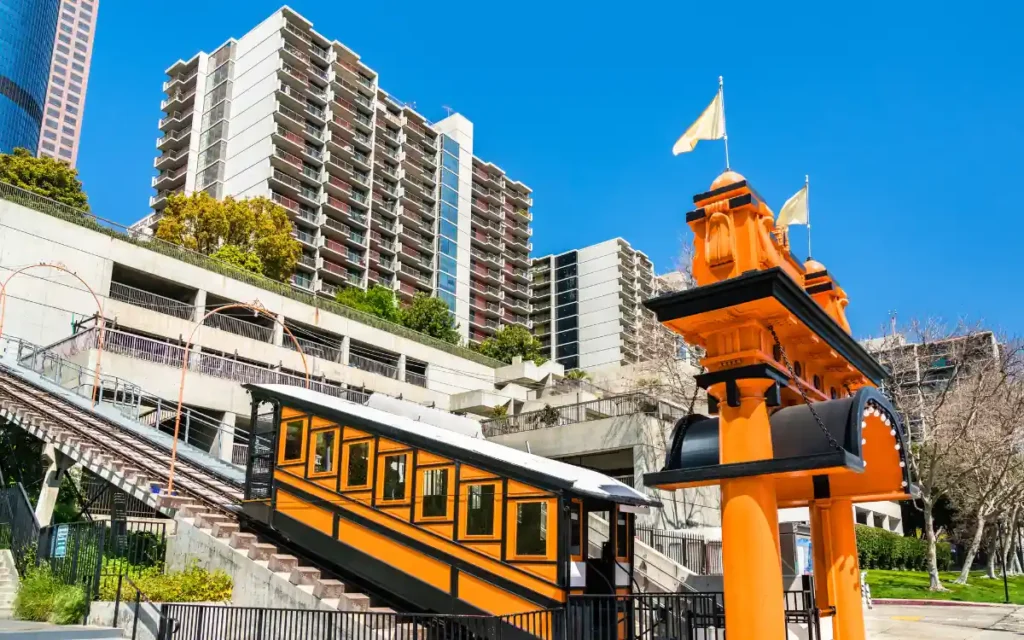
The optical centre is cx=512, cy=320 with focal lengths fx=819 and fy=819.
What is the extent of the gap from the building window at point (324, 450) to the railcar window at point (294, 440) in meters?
0.52

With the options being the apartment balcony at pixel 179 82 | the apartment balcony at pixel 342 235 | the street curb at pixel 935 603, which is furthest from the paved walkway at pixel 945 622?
the apartment balcony at pixel 179 82

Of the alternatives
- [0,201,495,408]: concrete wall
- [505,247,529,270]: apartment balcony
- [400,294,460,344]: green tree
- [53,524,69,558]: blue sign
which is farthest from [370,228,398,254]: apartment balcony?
[53,524,69,558]: blue sign

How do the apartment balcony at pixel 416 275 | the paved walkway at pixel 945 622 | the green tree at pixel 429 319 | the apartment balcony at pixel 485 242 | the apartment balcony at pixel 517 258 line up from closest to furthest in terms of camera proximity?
the paved walkway at pixel 945 622, the green tree at pixel 429 319, the apartment balcony at pixel 416 275, the apartment balcony at pixel 485 242, the apartment balcony at pixel 517 258

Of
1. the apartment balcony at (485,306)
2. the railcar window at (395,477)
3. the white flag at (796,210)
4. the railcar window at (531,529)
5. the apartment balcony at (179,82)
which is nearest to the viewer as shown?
the white flag at (796,210)

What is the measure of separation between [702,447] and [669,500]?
1946 cm

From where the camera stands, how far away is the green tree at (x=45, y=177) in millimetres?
55938

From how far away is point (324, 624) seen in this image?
12.3 meters

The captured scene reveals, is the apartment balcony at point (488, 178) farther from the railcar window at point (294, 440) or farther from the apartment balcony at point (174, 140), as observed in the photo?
the railcar window at point (294, 440)

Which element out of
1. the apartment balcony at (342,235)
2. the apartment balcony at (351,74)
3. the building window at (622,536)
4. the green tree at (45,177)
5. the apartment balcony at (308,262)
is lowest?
the building window at (622,536)

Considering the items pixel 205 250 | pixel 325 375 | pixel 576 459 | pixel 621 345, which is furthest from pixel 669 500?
pixel 621 345

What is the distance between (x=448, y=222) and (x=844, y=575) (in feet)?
309

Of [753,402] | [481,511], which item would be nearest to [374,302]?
[481,511]

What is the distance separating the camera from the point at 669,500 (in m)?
28.3

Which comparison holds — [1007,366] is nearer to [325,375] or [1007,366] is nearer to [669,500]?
[669,500]
